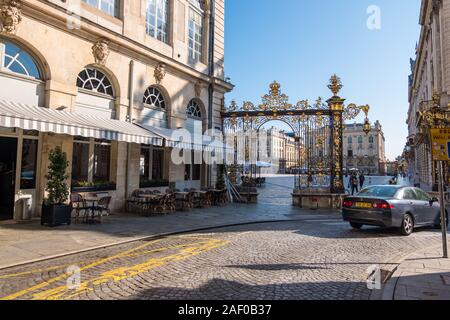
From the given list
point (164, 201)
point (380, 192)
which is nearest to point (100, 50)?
point (164, 201)

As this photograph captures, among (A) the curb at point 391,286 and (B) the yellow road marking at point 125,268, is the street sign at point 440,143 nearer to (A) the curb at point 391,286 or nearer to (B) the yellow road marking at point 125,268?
(A) the curb at point 391,286

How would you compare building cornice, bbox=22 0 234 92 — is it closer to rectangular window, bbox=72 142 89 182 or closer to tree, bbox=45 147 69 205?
rectangular window, bbox=72 142 89 182

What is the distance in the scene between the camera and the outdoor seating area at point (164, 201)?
12641 mm

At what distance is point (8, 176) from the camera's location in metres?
10.0

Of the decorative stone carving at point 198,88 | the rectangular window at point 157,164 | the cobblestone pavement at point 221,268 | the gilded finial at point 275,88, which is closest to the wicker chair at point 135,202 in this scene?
the rectangular window at point 157,164

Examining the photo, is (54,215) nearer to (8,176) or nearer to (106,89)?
(8,176)

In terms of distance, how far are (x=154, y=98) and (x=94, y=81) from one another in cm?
329

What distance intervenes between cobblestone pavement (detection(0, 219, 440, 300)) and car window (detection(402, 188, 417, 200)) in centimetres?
123

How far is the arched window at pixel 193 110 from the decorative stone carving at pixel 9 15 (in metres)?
9.18

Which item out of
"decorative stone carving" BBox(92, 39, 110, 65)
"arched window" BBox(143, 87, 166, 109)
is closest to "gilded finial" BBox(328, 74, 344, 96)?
"arched window" BBox(143, 87, 166, 109)
